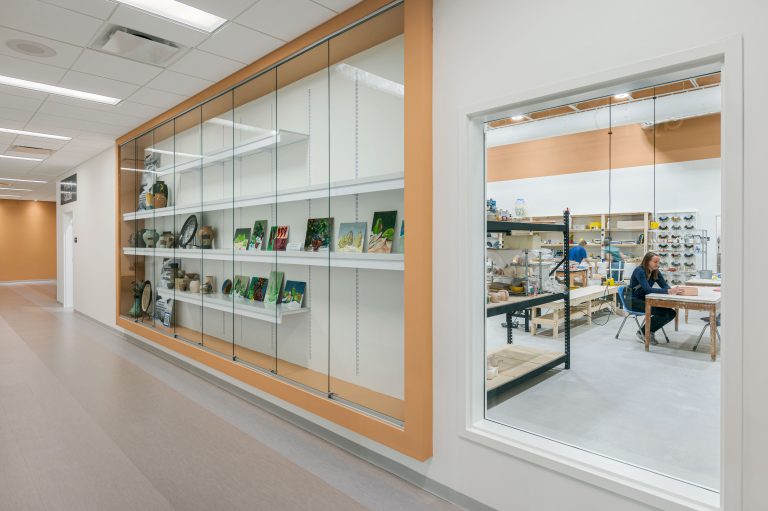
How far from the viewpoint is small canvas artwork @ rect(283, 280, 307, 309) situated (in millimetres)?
3990

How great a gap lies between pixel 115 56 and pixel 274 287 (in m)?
2.39

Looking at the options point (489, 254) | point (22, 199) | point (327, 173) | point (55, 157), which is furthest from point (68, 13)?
point (22, 199)

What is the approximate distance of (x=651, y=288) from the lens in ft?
6.72

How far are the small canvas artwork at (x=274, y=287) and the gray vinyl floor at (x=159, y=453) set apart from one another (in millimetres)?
951

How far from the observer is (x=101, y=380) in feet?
15.0

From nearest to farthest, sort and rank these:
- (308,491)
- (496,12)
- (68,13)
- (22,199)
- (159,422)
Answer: (496,12) < (308,491) < (68,13) < (159,422) < (22,199)

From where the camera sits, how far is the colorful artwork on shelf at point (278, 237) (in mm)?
4137

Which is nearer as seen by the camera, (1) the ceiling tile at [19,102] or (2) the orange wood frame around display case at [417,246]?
(2) the orange wood frame around display case at [417,246]

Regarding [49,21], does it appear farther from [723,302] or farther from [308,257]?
[723,302]

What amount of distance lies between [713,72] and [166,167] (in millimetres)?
5880

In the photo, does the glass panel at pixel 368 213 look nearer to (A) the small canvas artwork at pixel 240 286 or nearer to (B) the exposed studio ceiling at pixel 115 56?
(B) the exposed studio ceiling at pixel 115 56

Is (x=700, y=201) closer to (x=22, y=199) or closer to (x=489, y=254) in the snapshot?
(x=489, y=254)

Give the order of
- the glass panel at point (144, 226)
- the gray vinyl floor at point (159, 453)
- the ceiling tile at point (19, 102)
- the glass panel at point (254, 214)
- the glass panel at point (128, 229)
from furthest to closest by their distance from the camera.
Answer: the glass panel at point (128, 229), the glass panel at point (144, 226), the ceiling tile at point (19, 102), the glass panel at point (254, 214), the gray vinyl floor at point (159, 453)

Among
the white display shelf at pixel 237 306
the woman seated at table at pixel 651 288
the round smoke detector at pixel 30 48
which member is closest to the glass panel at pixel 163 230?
the white display shelf at pixel 237 306
